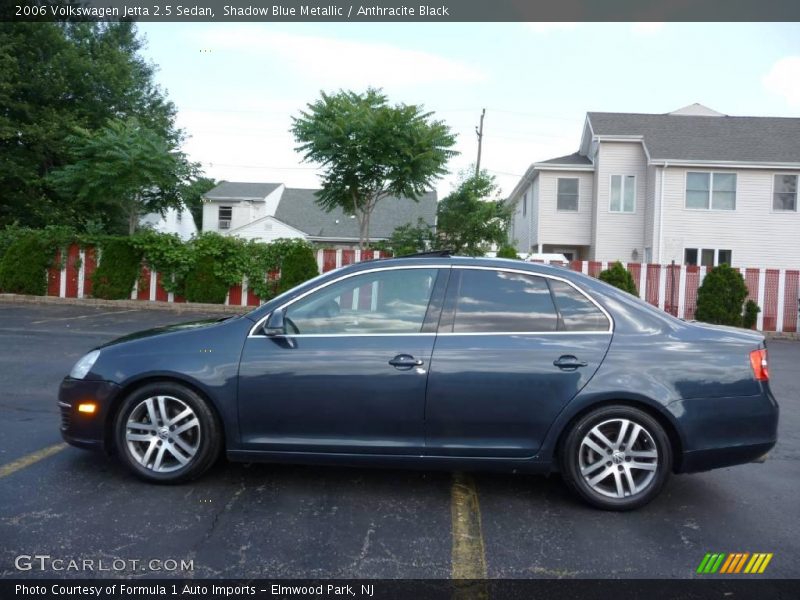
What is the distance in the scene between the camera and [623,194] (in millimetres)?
25750

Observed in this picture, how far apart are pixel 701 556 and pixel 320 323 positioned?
256cm

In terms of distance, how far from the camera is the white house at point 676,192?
24359 mm

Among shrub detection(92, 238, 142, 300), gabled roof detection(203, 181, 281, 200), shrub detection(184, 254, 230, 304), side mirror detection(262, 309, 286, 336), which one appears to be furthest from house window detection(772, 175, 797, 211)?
gabled roof detection(203, 181, 281, 200)

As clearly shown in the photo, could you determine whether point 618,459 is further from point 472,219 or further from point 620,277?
point 472,219

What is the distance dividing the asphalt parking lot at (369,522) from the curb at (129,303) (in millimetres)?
13638

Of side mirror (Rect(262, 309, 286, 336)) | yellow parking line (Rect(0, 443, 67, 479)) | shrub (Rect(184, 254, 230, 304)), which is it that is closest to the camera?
side mirror (Rect(262, 309, 286, 336))

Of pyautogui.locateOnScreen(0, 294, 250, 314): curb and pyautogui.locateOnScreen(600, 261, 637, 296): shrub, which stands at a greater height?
pyautogui.locateOnScreen(600, 261, 637, 296): shrub

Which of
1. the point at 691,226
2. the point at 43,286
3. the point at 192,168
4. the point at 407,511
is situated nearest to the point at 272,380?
the point at 407,511

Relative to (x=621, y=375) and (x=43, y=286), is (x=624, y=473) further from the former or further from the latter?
(x=43, y=286)

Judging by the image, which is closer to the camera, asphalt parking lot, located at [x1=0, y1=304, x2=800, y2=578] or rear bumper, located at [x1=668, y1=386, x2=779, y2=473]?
asphalt parking lot, located at [x1=0, y1=304, x2=800, y2=578]

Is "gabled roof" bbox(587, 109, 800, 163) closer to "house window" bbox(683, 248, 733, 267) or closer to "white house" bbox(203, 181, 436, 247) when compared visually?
"house window" bbox(683, 248, 733, 267)

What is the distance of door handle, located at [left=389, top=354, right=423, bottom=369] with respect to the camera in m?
4.27
